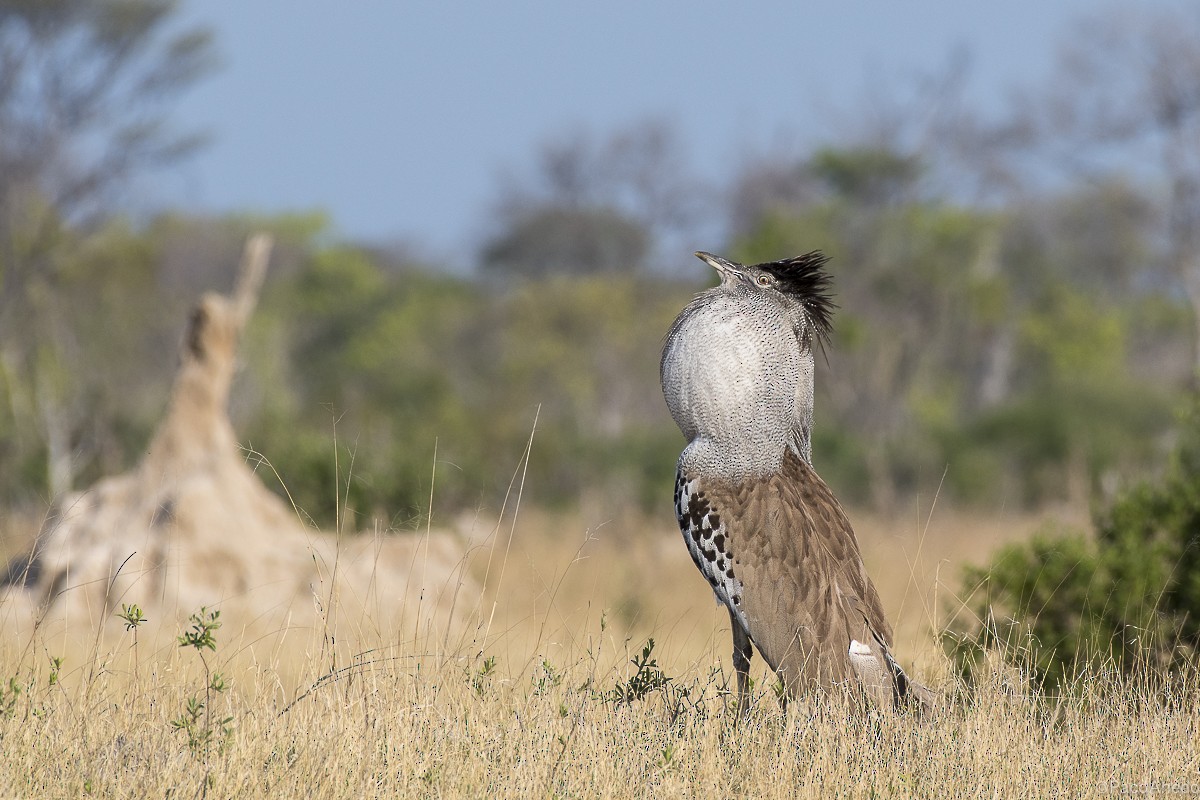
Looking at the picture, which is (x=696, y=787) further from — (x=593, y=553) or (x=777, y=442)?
(x=593, y=553)

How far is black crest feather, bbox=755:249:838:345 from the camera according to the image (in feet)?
16.2

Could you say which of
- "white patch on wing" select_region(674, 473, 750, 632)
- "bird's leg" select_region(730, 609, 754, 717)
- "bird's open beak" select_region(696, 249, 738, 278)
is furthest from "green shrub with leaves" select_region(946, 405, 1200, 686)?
"bird's open beak" select_region(696, 249, 738, 278)

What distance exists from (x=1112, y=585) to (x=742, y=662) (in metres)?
2.60

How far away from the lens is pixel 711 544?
470 centimetres

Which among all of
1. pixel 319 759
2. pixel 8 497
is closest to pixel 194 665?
pixel 319 759

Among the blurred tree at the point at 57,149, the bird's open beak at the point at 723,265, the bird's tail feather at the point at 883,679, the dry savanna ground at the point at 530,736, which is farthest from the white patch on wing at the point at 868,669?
the blurred tree at the point at 57,149

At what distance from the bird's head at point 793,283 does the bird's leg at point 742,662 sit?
99cm

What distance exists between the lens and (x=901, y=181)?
105ft

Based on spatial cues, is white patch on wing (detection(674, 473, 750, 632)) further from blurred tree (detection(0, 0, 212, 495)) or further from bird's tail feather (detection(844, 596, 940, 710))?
blurred tree (detection(0, 0, 212, 495))

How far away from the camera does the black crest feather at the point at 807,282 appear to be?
4.93 m

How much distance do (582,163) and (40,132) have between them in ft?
96.6

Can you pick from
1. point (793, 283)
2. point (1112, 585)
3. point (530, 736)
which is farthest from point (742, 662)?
point (1112, 585)

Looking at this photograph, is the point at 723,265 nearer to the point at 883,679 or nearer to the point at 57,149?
the point at 883,679

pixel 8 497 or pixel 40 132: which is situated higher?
pixel 40 132
